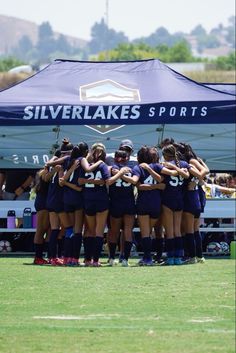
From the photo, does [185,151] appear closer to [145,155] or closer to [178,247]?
[145,155]

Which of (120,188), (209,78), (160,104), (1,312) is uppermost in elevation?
(209,78)

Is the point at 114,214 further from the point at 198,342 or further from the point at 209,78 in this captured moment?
the point at 209,78

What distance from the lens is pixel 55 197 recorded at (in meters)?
17.3

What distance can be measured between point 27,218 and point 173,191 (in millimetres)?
3891

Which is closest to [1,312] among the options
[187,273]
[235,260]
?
[187,273]

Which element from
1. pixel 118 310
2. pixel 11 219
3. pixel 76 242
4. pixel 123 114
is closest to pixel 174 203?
pixel 76 242

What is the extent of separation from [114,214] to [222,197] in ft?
16.6

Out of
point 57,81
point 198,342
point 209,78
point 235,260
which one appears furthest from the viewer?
point 209,78

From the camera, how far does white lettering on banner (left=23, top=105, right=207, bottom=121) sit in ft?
64.9

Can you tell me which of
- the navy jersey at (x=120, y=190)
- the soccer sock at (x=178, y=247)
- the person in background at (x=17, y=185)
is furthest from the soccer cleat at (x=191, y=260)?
the person in background at (x=17, y=185)

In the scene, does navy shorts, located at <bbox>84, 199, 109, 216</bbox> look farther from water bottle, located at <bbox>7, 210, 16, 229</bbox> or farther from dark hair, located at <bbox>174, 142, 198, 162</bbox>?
water bottle, located at <bbox>7, 210, 16, 229</bbox>

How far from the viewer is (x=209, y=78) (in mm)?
100000

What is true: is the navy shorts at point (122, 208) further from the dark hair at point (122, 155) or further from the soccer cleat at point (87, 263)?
the soccer cleat at point (87, 263)

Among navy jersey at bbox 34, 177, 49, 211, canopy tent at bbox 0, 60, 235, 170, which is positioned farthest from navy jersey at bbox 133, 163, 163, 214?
canopy tent at bbox 0, 60, 235, 170
